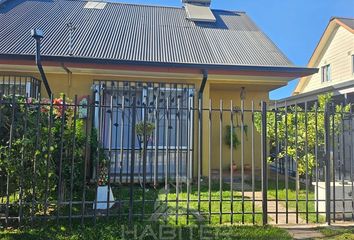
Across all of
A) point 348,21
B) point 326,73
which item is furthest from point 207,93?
point 348,21

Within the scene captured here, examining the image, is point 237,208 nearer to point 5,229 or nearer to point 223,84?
point 5,229

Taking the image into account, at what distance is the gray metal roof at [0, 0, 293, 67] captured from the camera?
816 centimetres

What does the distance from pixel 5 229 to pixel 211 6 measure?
1250 centimetres

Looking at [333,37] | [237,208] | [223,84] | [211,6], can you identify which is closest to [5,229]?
[237,208]

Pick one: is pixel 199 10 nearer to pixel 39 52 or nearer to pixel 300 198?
pixel 39 52

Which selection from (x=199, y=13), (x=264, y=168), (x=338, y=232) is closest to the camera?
(x=338, y=232)

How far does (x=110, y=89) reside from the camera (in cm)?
779

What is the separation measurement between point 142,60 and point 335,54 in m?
14.0

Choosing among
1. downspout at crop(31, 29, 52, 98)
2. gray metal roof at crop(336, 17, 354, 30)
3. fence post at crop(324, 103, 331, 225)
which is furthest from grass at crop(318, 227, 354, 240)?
gray metal roof at crop(336, 17, 354, 30)

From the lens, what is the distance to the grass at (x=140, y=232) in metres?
4.02

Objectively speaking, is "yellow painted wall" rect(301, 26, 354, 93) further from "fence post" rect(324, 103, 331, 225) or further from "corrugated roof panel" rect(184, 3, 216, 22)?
"fence post" rect(324, 103, 331, 225)

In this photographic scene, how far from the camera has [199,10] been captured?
12.8 metres

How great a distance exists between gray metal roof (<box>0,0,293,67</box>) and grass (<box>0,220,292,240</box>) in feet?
13.6

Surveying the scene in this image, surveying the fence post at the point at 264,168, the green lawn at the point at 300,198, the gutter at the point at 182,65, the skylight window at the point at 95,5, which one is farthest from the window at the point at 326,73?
the fence post at the point at 264,168
